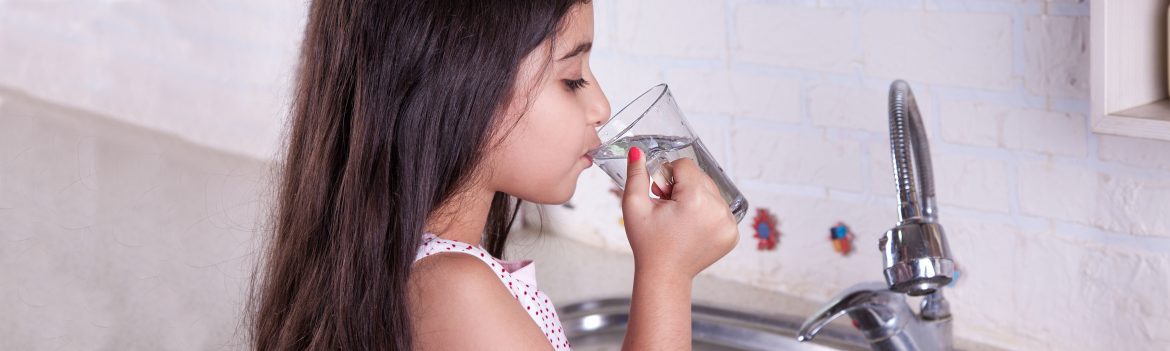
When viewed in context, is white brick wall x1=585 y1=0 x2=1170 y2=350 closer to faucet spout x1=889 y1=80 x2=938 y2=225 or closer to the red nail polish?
faucet spout x1=889 y1=80 x2=938 y2=225

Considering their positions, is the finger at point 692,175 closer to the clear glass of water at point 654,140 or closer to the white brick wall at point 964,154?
the clear glass of water at point 654,140

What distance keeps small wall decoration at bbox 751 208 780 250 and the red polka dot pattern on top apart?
441 millimetres

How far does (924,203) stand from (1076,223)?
20 centimetres

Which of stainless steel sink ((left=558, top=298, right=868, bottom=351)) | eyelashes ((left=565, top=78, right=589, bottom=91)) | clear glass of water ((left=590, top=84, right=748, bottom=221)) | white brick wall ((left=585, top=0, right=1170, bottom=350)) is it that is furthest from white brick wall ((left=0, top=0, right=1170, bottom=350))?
eyelashes ((left=565, top=78, right=589, bottom=91))

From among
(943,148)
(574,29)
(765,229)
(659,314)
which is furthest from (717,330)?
(574,29)

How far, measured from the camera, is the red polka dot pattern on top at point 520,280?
835 mm

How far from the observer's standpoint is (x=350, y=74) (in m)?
0.80

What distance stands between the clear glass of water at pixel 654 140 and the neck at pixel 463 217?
0.09m

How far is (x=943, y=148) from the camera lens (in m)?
1.14

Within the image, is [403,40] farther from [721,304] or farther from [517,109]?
[721,304]

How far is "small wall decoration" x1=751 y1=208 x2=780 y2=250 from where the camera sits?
1324 millimetres

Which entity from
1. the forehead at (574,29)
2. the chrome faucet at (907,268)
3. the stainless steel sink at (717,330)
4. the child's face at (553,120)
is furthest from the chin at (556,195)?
the stainless steel sink at (717,330)

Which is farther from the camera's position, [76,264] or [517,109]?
[76,264]

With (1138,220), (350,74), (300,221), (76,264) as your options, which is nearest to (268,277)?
(300,221)
